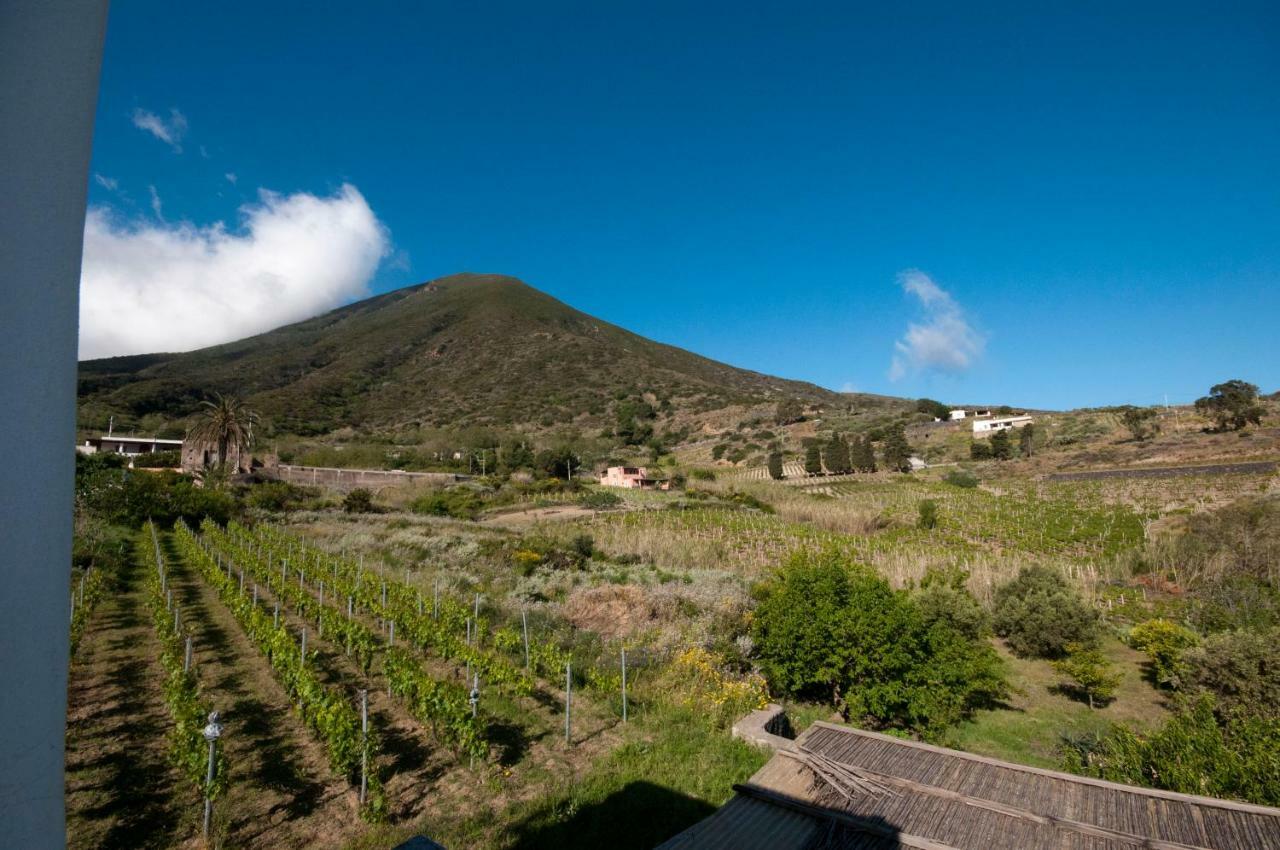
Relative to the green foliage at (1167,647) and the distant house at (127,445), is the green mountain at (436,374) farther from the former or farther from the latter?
the green foliage at (1167,647)

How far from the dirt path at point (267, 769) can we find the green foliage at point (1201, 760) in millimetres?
8834

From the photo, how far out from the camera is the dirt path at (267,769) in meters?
Result: 5.97

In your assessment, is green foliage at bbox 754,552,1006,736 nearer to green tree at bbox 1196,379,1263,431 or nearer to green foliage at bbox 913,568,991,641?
green foliage at bbox 913,568,991,641

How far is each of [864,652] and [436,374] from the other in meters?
→ 115

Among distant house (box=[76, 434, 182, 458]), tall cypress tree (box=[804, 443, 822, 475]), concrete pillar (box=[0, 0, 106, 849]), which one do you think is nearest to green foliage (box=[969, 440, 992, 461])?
tall cypress tree (box=[804, 443, 822, 475])

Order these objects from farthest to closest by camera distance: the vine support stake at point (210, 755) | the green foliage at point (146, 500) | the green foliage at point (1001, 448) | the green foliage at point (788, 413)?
the green foliage at point (788, 413)
the green foliage at point (1001, 448)
the green foliage at point (146, 500)
the vine support stake at point (210, 755)

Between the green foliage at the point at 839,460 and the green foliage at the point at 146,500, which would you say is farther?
the green foliage at the point at 839,460

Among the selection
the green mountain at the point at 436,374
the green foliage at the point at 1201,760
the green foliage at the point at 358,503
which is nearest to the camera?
the green foliage at the point at 1201,760

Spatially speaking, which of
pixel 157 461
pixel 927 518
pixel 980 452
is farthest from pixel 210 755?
pixel 980 452

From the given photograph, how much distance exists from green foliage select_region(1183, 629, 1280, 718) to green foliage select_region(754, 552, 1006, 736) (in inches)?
137

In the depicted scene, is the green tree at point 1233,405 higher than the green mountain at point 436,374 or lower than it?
lower

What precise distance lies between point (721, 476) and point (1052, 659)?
49.5m

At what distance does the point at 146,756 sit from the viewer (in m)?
7.36

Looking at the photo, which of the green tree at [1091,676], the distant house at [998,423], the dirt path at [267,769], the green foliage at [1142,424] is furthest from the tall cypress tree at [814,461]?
the dirt path at [267,769]
